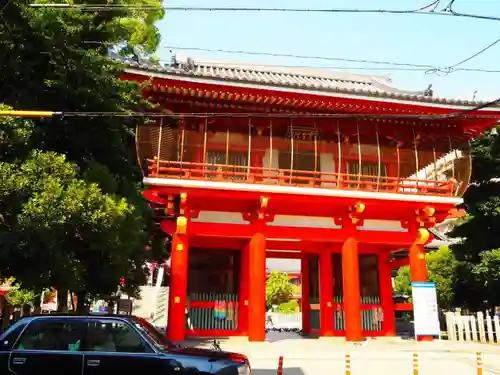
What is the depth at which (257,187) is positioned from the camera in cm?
1577

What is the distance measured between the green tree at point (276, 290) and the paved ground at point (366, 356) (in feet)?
87.7

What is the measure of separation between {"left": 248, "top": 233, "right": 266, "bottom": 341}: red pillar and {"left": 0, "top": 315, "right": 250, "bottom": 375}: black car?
8497 millimetres

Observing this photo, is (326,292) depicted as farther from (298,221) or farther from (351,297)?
(298,221)

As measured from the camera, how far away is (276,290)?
43500 millimetres

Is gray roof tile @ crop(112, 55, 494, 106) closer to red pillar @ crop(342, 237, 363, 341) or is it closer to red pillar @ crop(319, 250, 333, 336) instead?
red pillar @ crop(342, 237, 363, 341)

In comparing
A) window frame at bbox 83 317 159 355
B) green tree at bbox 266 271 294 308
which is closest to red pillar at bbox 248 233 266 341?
window frame at bbox 83 317 159 355

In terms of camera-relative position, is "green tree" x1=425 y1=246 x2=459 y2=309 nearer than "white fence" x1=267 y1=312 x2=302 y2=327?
Yes

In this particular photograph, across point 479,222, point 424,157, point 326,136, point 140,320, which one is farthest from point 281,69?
point 140,320

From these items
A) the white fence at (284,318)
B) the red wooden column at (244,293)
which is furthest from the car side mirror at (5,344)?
the white fence at (284,318)

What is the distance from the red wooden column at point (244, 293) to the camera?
1698 cm

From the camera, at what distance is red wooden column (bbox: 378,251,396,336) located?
743 inches

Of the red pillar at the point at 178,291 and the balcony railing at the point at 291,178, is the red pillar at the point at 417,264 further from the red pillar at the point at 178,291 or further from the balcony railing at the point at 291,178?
the red pillar at the point at 178,291

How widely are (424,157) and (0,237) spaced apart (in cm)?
1554

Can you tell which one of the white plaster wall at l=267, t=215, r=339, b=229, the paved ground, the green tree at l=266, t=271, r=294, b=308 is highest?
the white plaster wall at l=267, t=215, r=339, b=229
